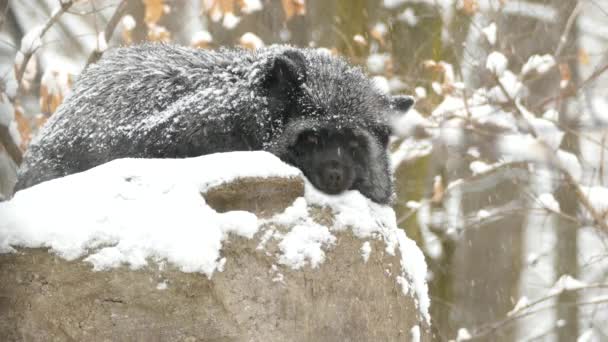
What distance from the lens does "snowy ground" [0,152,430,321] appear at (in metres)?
3.27

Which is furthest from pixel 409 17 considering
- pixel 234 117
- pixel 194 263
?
pixel 194 263

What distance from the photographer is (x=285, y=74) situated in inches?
184

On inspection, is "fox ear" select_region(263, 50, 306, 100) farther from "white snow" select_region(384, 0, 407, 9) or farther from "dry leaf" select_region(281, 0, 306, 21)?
"white snow" select_region(384, 0, 407, 9)

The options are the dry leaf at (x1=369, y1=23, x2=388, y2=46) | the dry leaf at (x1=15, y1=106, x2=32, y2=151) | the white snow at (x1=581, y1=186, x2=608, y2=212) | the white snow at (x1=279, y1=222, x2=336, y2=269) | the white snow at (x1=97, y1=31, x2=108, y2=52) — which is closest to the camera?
the white snow at (x1=279, y1=222, x2=336, y2=269)

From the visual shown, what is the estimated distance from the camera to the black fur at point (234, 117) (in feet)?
14.9

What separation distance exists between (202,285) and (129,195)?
21.3 inches

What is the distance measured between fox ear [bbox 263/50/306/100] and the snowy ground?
101 cm

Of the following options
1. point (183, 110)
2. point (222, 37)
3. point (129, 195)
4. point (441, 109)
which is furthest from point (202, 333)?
point (222, 37)

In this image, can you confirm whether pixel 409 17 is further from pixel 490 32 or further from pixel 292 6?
pixel 292 6

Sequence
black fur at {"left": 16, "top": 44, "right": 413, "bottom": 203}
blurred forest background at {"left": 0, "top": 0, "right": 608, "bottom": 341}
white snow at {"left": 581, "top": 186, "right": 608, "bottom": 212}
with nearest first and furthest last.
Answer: black fur at {"left": 16, "top": 44, "right": 413, "bottom": 203}, white snow at {"left": 581, "top": 186, "right": 608, "bottom": 212}, blurred forest background at {"left": 0, "top": 0, "right": 608, "bottom": 341}

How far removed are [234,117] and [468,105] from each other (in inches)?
155

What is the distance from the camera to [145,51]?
18.0 ft

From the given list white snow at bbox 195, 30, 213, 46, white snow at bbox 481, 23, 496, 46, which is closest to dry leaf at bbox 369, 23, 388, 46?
white snow at bbox 481, 23, 496, 46

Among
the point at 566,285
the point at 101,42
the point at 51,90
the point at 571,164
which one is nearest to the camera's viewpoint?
the point at 101,42
